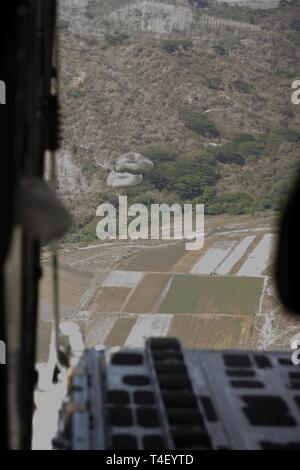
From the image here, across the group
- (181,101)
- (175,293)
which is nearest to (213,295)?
(175,293)

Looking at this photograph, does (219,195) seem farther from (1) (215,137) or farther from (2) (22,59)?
(2) (22,59)

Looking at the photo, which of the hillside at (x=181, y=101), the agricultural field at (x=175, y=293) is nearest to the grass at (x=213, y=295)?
the agricultural field at (x=175, y=293)

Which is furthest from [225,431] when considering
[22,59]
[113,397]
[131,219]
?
[131,219]

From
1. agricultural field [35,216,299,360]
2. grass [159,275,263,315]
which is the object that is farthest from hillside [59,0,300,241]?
grass [159,275,263,315]

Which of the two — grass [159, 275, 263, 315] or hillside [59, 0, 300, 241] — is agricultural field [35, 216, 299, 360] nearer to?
grass [159, 275, 263, 315]

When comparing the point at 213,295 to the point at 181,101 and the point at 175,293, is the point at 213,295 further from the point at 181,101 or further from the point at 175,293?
the point at 181,101

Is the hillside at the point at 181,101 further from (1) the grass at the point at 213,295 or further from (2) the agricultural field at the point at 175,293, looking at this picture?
(1) the grass at the point at 213,295
